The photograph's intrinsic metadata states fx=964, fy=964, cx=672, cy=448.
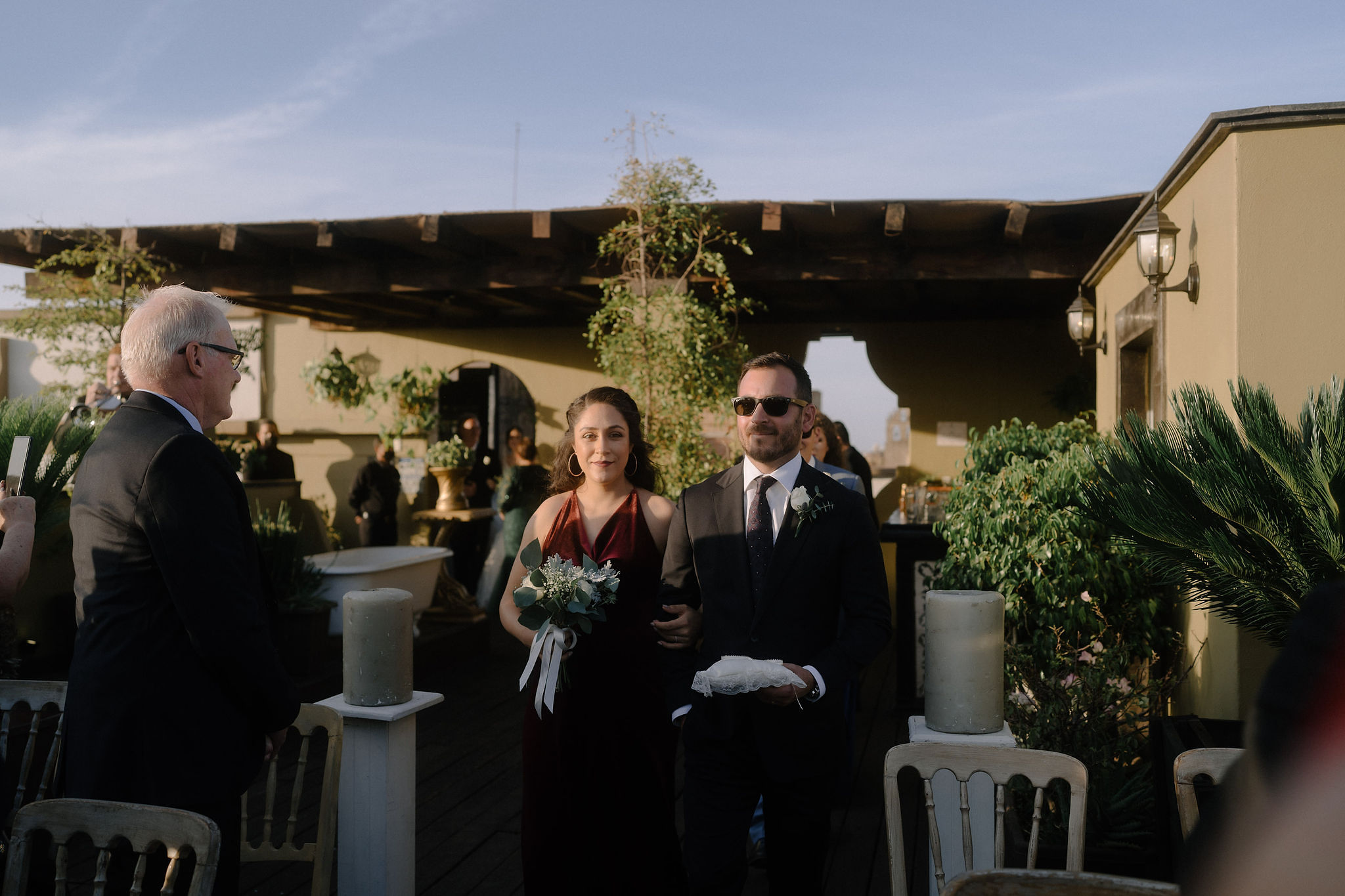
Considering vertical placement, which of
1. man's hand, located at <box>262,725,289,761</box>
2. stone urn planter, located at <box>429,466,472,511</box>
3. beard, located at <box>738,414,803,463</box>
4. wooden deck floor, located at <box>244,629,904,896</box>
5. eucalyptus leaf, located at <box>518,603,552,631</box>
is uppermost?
beard, located at <box>738,414,803,463</box>

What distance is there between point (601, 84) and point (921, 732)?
5.50 m

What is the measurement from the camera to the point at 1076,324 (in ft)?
24.6

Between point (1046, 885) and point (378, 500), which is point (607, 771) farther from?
point (378, 500)

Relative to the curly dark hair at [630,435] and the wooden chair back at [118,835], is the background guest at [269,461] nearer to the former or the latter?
the curly dark hair at [630,435]

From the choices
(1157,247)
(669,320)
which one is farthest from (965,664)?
(669,320)

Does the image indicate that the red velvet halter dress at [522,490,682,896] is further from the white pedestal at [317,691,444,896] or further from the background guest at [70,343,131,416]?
the background guest at [70,343,131,416]

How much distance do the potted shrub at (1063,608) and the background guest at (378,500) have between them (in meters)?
5.96

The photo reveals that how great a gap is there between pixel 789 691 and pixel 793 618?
20 centimetres

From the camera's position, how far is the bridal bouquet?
2570 millimetres

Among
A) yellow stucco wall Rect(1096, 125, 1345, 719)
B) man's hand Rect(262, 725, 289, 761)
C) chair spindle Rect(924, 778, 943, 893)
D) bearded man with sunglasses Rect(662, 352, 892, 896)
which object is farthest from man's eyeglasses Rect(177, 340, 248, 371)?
yellow stucco wall Rect(1096, 125, 1345, 719)

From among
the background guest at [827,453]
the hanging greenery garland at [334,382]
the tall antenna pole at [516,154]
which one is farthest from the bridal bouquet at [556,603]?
the tall antenna pole at [516,154]

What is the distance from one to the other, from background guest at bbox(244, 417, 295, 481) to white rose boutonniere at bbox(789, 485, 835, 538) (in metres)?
7.54

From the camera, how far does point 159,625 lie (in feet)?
6.73

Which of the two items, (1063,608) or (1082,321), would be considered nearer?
(1063,608)
